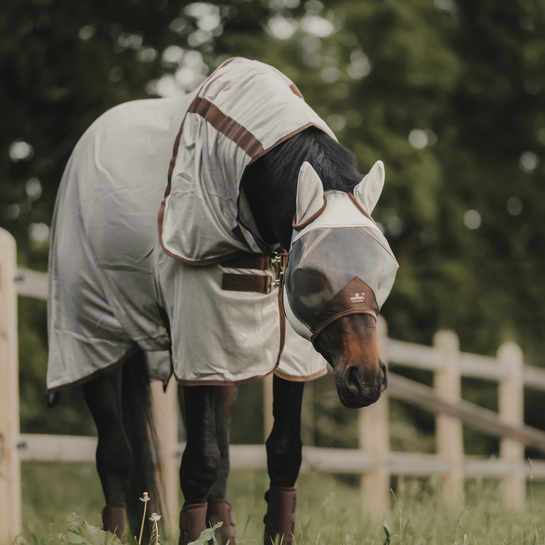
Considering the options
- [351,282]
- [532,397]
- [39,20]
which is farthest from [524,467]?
[351,282]

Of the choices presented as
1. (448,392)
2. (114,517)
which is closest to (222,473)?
(114,517)

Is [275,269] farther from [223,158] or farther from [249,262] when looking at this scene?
[223,158]

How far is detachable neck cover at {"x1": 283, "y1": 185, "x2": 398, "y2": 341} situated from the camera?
2328 mm

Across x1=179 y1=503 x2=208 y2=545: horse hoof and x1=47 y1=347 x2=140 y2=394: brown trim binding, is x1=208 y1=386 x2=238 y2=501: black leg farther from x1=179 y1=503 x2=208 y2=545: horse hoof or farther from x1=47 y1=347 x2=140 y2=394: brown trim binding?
x1=179 y1=503 x2=208 y2=545: horse hoof

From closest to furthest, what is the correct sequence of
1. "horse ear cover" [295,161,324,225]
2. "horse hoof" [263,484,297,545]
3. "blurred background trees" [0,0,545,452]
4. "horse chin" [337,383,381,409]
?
"horse chin" [337,383,381,409], "horse ear cover" [295,161,324,225], "horse hoof" [263,484,297,545], "blurred background trees" [0,0,545,452]

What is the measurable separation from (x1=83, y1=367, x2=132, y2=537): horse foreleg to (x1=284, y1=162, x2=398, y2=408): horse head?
1306 mm

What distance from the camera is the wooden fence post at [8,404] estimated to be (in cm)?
396

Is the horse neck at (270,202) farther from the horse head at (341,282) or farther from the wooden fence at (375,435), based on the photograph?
the wooden fence at (375,435)

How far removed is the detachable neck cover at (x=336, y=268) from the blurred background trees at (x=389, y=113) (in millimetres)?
3804

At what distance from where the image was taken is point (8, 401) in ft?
13.4

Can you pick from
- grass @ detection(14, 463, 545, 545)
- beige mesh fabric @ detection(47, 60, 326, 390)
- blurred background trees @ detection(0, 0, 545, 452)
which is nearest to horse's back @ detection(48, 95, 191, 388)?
beige mesh fabric @ detection(47, 60, 326, 390)

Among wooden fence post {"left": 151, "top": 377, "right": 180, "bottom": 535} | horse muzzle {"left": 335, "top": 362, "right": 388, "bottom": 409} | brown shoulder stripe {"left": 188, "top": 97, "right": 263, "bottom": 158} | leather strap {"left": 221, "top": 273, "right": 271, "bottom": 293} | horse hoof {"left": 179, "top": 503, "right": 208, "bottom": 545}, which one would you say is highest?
brown shoulder stripe {"left": 188, "top": 97, "right": 263, "bottom": 158}

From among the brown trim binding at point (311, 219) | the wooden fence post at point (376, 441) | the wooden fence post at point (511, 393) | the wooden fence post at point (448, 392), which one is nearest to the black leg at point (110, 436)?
the brown trim binding at point (311, 219)

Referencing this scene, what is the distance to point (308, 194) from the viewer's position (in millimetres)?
2418
